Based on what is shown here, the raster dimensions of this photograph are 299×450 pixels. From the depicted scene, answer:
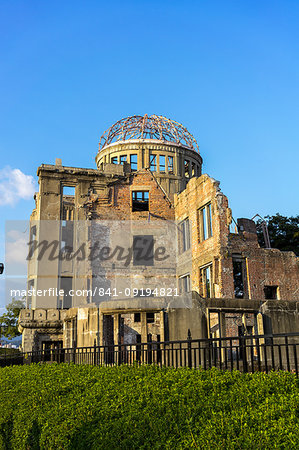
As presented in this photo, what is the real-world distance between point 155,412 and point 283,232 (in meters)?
38.4

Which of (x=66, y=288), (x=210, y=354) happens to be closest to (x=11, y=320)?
(x=66, y=288)

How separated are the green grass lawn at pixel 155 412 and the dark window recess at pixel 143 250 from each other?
76.9ft

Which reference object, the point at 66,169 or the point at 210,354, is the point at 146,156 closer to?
the point at 66,169

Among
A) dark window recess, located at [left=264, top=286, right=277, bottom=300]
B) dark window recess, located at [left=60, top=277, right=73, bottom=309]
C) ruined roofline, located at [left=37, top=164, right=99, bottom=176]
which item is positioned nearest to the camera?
dark window recess, located at [left=264, top=286, right=277, bottom=300]

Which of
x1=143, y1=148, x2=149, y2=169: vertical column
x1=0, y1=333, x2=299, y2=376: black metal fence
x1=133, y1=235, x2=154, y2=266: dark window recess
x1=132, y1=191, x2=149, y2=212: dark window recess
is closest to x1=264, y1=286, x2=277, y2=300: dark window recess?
x1=133, y1=235, x2=154, y2=266: dark window recess

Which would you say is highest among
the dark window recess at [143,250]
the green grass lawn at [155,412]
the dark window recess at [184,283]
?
the dark window recess at [143,250]

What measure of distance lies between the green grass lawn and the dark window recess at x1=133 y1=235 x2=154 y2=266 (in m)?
23.4

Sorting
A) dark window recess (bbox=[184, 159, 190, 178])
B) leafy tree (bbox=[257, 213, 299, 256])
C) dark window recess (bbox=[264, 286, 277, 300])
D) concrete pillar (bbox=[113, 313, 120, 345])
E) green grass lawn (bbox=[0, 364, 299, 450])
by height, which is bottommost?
green grass lawn (bbox=[0, 364, 299, 450])

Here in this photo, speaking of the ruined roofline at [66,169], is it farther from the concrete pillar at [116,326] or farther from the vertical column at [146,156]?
the concrete pillar at [116,326]

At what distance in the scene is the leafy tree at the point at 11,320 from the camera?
152ft

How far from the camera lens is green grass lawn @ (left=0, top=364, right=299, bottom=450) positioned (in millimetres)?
3445

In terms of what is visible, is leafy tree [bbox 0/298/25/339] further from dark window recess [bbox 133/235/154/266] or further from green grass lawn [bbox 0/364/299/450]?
green grass lawn [bbox 0/364/299/450]

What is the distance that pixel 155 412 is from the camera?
425cm

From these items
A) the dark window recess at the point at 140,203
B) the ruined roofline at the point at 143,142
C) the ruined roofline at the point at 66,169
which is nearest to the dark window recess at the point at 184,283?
the dark window recess at the point at 140,203
